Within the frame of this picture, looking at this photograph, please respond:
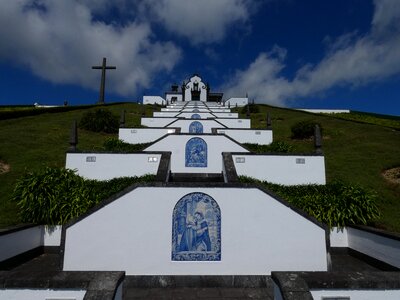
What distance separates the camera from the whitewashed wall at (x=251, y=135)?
22359mm

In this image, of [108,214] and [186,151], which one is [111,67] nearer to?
[186,151]

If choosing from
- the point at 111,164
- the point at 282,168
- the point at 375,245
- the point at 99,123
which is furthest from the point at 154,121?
the point at 375,245

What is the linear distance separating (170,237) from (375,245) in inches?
298

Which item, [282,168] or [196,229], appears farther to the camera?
[282,168]

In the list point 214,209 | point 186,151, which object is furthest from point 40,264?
point 186,151

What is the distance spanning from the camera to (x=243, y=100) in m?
73.8

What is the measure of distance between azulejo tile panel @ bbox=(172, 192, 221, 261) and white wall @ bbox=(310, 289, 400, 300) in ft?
14.1

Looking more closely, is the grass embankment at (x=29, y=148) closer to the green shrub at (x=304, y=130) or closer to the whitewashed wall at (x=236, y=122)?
the whitewashed wall at (x=236, y=122)

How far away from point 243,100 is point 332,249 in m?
65.3

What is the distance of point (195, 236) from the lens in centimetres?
866

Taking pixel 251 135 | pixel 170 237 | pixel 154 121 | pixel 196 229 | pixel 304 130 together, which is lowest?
pixel 170 237

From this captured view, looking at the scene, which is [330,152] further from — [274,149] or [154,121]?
[154,121]

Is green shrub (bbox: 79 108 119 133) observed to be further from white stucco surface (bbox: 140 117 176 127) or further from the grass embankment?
white stucco surface (bbox: 140 117 176 127)

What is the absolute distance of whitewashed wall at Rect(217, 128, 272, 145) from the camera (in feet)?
73.4
